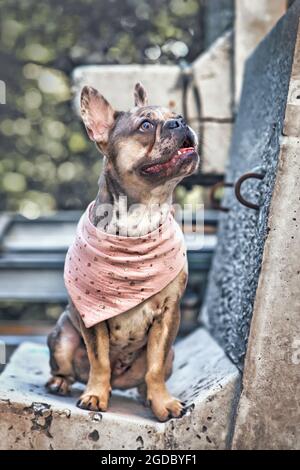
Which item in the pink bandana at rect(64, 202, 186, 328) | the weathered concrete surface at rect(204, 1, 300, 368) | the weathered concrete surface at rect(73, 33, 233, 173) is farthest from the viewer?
the weathered concrete surface at rect(73, 33, 233, 173)

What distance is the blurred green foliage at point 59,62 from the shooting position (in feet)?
19.9

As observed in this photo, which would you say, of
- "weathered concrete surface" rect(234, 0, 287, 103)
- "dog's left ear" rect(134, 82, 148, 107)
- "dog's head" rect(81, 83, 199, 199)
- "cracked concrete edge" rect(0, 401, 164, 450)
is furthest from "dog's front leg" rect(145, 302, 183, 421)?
"weathered concrete surface" rect(234, 0, 287, 103)

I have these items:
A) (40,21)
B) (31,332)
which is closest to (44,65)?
(40,21)

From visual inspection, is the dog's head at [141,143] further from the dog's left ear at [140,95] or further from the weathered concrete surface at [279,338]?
the weathered concrete surface at [279,338]

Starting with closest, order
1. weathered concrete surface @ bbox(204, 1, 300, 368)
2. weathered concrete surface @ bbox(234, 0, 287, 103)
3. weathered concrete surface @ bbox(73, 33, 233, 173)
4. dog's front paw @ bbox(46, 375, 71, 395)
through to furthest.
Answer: weathered concrete surface @ bbox(204, 1, 300, 368)
dog's front paw @ bbox(46, 375, 71, 395)
weathered concrete surface @ bbox(234, 0, 287, 103)
weathered concrete surface @ bbox(73, 33, 233, 173)

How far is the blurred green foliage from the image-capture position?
6059 millimetres

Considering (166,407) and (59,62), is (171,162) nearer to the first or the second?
(166,407)

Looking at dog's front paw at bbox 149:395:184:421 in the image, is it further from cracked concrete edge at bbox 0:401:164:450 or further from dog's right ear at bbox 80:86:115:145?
dog's right ear at bbox 80:86:115:145

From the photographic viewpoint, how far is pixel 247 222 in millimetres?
3250

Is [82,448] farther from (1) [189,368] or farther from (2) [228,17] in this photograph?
(2) [228,17]

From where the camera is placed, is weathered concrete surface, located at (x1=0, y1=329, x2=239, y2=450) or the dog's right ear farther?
the dog's right ear

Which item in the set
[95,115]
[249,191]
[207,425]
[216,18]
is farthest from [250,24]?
[207,425]

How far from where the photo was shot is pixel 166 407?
274 centimetres

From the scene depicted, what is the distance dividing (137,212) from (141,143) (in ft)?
0.89
